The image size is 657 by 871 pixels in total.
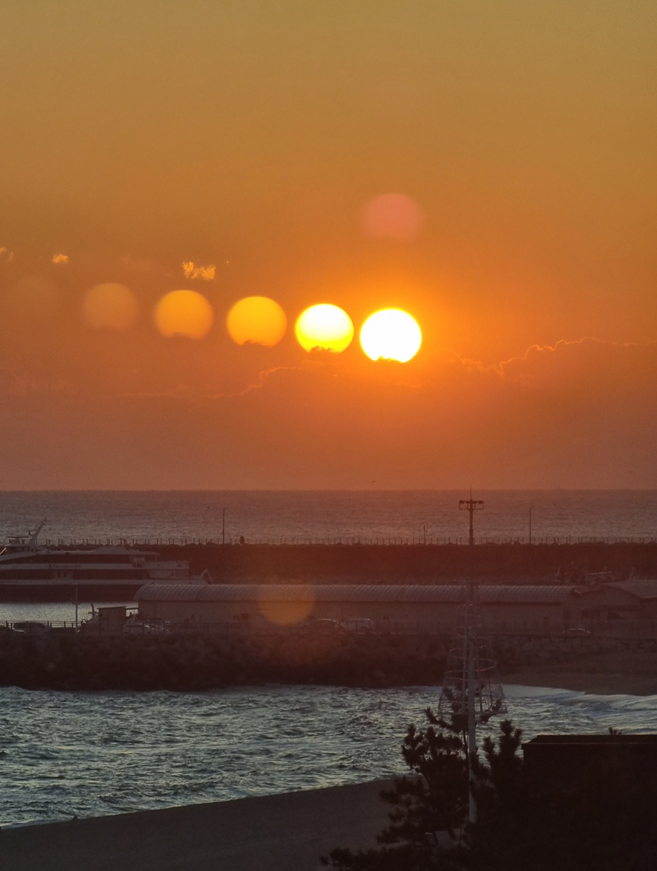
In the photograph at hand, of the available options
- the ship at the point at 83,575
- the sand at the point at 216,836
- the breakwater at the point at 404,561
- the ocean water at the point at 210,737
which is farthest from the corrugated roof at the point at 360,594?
the breakwater at the point at 404,561

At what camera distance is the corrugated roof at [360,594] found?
5016 centimetres

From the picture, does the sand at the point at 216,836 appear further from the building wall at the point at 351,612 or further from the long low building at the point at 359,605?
the long low building at the point at 359,605

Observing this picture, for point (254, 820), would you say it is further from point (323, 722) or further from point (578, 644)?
point (578, 644)

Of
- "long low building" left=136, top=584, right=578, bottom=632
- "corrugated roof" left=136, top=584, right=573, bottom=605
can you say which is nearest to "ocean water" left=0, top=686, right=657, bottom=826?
"long low building" left=136, top=584, right=578, bottom=632

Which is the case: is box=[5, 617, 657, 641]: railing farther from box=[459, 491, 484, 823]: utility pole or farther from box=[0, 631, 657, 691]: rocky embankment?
box=[459, 491, 484, 823]: utility pole

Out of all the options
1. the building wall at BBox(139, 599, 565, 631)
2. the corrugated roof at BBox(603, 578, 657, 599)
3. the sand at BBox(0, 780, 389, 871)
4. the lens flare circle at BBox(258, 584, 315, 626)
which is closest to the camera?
the sand at BBox(0, 780, 389, 871)

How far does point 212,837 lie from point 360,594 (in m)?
32.0

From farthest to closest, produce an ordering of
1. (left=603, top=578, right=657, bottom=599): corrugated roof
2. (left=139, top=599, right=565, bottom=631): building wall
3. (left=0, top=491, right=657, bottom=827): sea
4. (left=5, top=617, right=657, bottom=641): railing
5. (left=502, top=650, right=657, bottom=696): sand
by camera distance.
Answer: (left=603, top=578, right=657, bottom=599): corrugated roof
(left=139, top=599, right=565, bottom=631): building wall
(left=5, top=617, right=657, bottom=641): railing
(left=502, top=650, right=657, bottom=696): sand
(left=0, top=491, right=657, bottom=827): sea

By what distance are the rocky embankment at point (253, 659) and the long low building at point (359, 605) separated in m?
4.20

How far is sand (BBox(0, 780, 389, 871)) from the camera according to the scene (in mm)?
19906

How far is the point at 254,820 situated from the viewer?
2272 centimetres

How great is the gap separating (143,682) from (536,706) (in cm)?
1350

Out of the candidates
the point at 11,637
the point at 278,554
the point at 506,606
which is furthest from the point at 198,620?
the point at 278,554

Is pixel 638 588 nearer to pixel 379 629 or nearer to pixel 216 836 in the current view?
pixel 379 629
